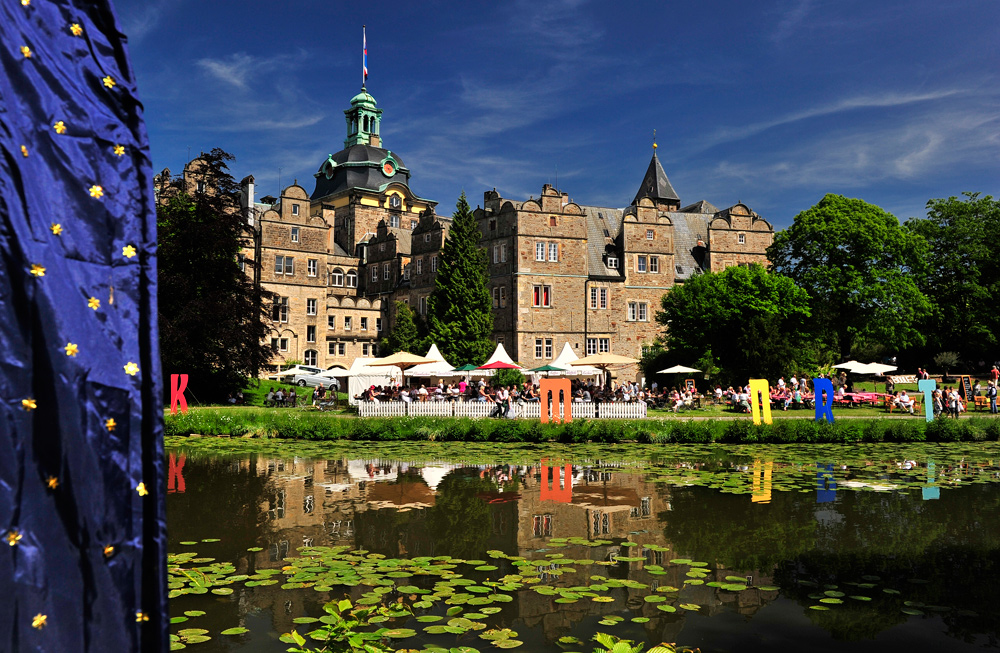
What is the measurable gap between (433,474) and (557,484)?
277cm

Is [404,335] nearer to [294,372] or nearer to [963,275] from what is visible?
[294,372]

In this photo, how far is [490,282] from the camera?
53062 millimetres

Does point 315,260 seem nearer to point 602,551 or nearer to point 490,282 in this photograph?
point 490,282

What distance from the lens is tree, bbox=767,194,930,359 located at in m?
46.8

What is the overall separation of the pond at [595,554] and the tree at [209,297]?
2001 cm

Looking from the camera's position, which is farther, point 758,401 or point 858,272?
point 858,272

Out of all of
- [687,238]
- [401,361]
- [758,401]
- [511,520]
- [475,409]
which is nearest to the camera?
[511,520]

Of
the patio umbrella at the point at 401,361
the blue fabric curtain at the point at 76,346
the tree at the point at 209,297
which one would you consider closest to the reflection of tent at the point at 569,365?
the patio umbrella at the point at 401,361

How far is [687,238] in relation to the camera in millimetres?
59656

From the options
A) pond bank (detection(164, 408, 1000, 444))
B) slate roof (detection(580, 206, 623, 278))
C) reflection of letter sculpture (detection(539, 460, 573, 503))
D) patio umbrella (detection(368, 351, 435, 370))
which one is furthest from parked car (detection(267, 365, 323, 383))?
reflection of letter sculpture (detection(539, 460, 573, 503))

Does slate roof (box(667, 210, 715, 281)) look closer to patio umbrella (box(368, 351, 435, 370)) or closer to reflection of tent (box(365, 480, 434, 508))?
patio umbrella (box(368, 351, 435, 370))

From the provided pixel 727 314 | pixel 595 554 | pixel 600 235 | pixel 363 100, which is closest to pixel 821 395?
pixel 595 554

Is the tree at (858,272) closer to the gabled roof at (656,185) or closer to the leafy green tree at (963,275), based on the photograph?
the leafy green tree at (963,275)

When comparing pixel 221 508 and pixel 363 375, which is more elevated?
pixel 363 375
